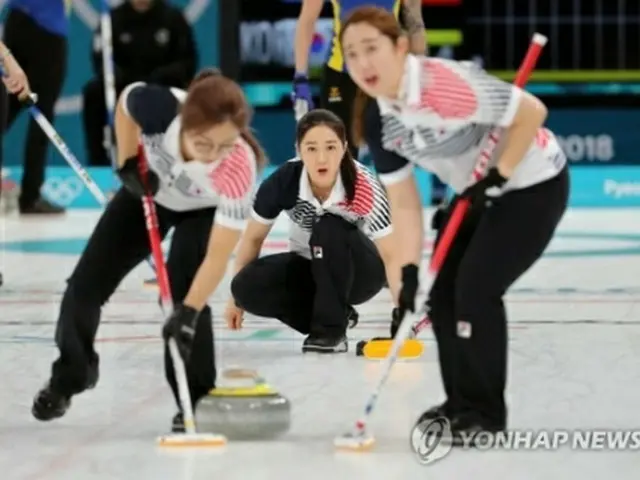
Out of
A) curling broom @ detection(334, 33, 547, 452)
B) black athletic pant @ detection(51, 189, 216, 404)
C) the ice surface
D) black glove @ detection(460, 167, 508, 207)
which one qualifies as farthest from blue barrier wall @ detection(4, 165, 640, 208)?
black glove @ detection(460, 167, 508, 207)

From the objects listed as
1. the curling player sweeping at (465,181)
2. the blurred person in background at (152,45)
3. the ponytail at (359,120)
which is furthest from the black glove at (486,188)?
the blurred person in background at (152,45)

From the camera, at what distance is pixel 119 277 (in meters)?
3.83

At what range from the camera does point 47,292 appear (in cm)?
636

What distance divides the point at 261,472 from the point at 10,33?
21.3ft

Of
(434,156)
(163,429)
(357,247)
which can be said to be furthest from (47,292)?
(434,156)

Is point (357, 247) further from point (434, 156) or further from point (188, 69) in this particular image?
point (188, 69)

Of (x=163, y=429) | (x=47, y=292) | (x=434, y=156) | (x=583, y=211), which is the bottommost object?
(x=583, y=211)

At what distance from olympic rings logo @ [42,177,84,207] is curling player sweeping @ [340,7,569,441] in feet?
22.8

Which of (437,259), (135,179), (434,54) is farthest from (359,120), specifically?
(434,54)

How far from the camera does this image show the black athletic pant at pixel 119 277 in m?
3.73

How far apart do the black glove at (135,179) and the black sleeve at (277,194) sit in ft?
3.61

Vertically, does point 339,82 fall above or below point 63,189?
above

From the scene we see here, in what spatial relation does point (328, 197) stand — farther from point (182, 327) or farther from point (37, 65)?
point (37, 65)

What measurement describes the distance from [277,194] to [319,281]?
1.00 ft
